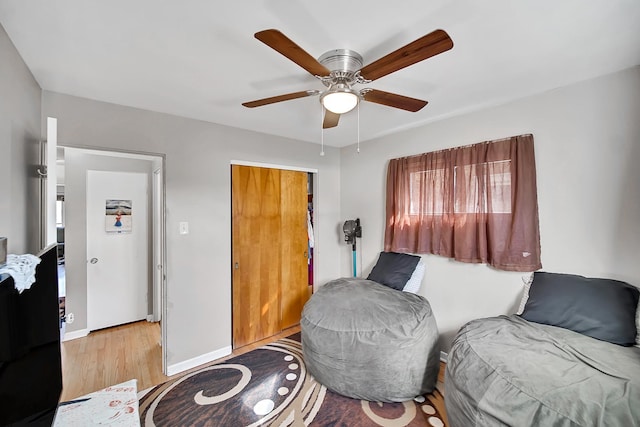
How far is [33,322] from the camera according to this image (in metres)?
0.96

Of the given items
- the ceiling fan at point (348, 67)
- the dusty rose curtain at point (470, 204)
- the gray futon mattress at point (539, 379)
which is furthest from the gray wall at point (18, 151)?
the dusty rose curtain at point (470, 204)

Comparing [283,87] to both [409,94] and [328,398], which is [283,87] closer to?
[409,94]

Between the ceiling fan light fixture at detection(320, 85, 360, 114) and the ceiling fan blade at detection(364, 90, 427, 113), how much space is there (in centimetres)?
11

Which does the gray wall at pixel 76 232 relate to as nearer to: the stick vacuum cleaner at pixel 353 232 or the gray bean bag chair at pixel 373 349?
the gray bean bag chair at pixel 373 349

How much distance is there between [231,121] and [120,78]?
1024mm

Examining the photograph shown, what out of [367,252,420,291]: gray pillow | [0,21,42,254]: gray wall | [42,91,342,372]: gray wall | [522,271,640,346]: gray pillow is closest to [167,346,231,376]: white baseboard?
[42,91,342,372]: gray wall

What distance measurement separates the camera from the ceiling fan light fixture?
61.5 inches

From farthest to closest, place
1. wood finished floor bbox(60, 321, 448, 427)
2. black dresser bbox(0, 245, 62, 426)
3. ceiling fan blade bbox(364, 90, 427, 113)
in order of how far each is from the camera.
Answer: wood finished floor bbox(60, 321, 448, 427)
ceiling fan blade bbox(364, 90, 427, 113)
black dresser bbox(0, 245, 62, 426)

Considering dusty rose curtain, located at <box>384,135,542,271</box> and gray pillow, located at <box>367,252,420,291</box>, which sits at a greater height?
dusty rose curtain, located at <box>384,135,542,271</box>

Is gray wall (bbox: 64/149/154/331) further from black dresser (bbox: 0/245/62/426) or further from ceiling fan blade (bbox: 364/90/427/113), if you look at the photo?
ceiling fan blade (bbox: 364/90/427/113)

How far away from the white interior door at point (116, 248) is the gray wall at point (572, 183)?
12.5 feet

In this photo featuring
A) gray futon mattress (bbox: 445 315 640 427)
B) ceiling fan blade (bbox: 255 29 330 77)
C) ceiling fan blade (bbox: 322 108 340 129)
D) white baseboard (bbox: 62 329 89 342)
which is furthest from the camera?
white baseboard (bbox: 62 329 89 342)

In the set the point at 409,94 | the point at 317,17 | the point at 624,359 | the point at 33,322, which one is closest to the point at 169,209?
the point at 33,322

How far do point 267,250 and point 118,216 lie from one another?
2068mm
